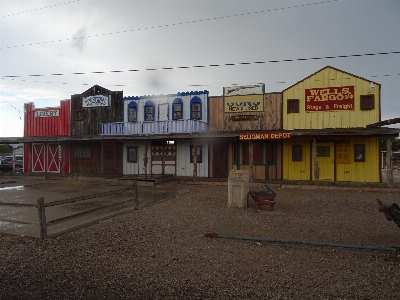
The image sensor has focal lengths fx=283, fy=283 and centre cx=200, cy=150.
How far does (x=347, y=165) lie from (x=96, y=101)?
1874cm

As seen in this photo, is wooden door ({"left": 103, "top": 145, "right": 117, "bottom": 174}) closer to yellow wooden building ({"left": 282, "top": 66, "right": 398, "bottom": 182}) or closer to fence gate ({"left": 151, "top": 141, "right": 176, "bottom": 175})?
fence gate ({"left": 151, "top": 141, "right": 176, "bottom": 175})

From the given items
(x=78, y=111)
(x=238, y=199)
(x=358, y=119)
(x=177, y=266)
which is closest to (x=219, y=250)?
(x=177, y=266)

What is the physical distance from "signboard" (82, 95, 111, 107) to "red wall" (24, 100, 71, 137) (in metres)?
1.66

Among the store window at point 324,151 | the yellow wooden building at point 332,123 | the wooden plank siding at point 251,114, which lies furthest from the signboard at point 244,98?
the store window at point 324,151

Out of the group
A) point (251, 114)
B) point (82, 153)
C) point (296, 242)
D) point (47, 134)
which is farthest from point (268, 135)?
point (47, 134)

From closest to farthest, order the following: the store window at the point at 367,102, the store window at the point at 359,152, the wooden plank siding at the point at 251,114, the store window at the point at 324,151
Result: the store window at the point at 367,102 < the store window at the point at 359,152 < the store window at the point at 324,151 < the wooden plank siding at the point at 251,114

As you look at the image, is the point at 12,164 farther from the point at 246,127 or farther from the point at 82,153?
the point at 246,127

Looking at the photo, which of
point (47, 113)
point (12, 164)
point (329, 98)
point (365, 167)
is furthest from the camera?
point (12, 164)

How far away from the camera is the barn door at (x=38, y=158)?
24.4m

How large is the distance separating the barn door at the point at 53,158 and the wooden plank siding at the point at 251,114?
13.6 meters

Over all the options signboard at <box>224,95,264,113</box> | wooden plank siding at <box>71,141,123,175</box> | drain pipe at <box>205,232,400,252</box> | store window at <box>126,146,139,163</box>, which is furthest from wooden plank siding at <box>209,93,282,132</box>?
drain pipe at <box>205,232,400,252</box>

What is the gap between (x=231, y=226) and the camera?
7.57 meters

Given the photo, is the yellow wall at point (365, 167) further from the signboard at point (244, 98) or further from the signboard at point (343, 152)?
the signboard at point (244, 98)

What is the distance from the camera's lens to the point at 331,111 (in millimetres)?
16828
